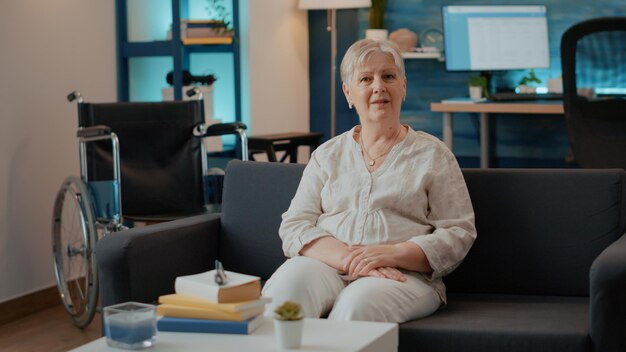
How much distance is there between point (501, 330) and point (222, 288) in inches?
27.9

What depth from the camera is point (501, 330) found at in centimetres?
231

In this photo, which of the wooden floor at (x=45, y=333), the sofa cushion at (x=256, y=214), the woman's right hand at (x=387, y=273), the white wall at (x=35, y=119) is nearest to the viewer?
the woman's right hand at (x=387, y=273)

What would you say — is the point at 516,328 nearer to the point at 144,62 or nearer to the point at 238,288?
the point at 238,288

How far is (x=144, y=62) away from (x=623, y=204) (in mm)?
2964

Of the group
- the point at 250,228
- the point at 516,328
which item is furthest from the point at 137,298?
the point at 516,328

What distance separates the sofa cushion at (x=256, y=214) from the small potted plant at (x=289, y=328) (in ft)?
3.41

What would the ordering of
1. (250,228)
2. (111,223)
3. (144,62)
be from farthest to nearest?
1. (144,62)
2. (111,223)
3. (250,228)

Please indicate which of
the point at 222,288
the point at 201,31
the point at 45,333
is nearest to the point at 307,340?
the point at 222,288

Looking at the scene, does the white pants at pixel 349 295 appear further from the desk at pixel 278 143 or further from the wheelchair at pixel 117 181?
the desk at pixel 278 143

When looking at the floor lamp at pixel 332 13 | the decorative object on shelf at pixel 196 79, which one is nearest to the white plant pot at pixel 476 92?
the floor lamp at pixel 332 13

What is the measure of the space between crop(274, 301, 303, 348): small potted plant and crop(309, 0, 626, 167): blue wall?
418 cm

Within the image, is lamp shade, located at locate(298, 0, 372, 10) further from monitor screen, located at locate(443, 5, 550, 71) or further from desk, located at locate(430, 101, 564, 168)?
desk, located at locate(430, 101, 564, 168)

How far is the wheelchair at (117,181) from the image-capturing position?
12.5ft

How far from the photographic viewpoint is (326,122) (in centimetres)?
632
